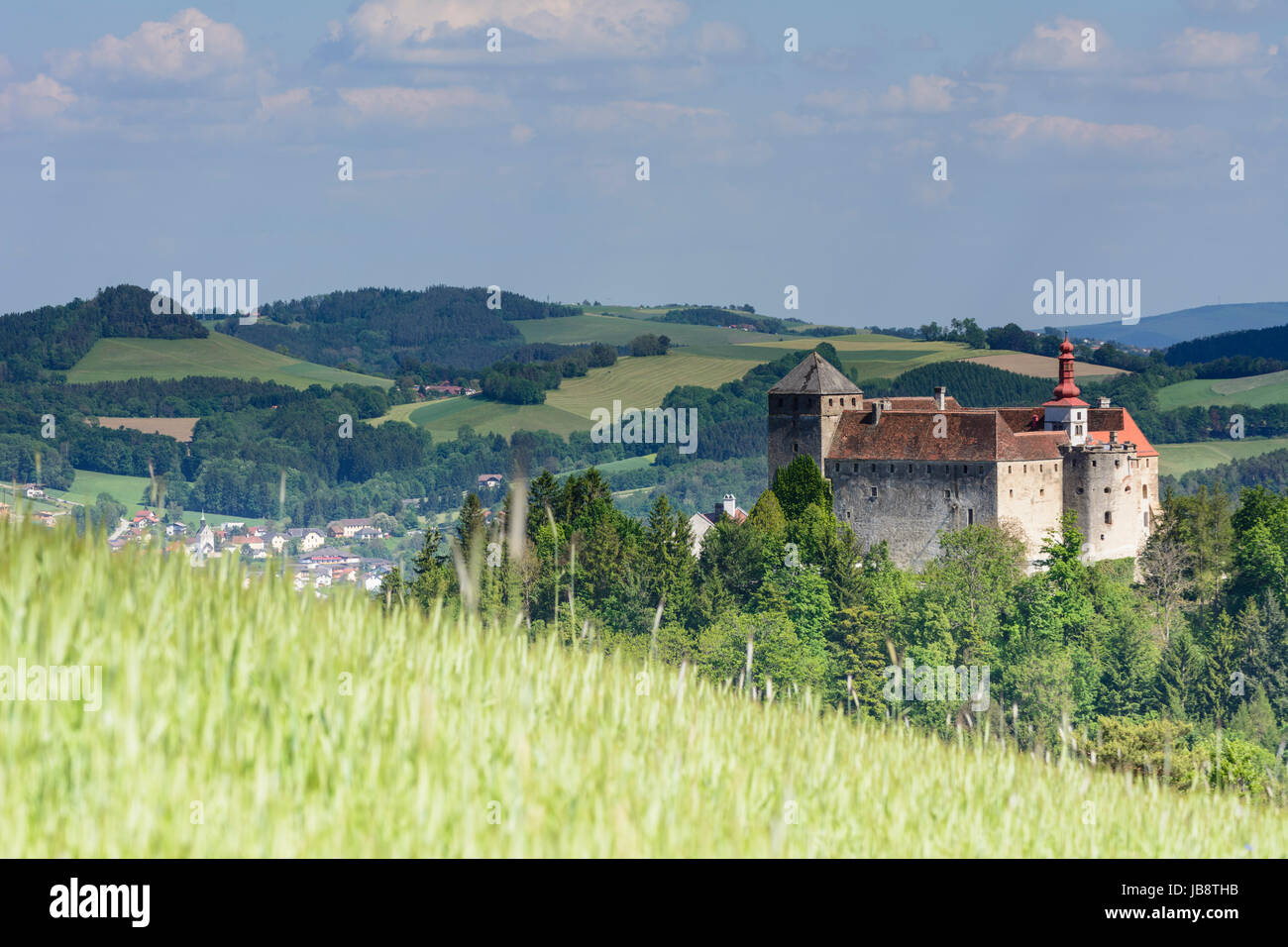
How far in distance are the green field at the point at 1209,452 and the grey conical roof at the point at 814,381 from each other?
83.6 meters

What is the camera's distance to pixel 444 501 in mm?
180375

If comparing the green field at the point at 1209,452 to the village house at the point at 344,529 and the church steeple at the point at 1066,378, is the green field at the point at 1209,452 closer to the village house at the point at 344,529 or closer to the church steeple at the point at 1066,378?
the church steeple at the point at 1066,378

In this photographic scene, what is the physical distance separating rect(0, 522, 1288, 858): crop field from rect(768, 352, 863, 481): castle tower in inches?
2868

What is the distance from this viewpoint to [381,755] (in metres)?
7.08

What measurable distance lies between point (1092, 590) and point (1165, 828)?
6952 cm

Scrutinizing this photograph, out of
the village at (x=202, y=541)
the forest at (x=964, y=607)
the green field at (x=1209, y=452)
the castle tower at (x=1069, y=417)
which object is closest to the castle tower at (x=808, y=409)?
the forest at (x=964, y=607)

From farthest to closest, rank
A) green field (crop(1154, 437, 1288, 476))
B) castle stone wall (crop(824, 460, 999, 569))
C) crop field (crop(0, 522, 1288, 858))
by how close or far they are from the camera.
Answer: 1. green field (crop(1154, 437, 1288, 476))
2. castle stone wall (crop(824, 460, 999, 569))
3. crop field (crop(0, 522, 1288, 858))

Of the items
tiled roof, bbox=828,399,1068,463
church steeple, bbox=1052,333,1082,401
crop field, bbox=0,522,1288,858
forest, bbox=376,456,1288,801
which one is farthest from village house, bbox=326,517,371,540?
church steeple, bbox=1052,333,1082,401

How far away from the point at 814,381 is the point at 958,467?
32.2 feet

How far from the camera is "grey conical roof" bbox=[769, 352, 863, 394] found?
3292 inches

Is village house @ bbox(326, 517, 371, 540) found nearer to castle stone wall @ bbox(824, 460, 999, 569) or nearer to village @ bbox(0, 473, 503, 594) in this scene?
village @ bbox(0, 473, 503, 594)

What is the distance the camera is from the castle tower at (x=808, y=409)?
272 ft

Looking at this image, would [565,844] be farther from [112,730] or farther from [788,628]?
[788,628]
